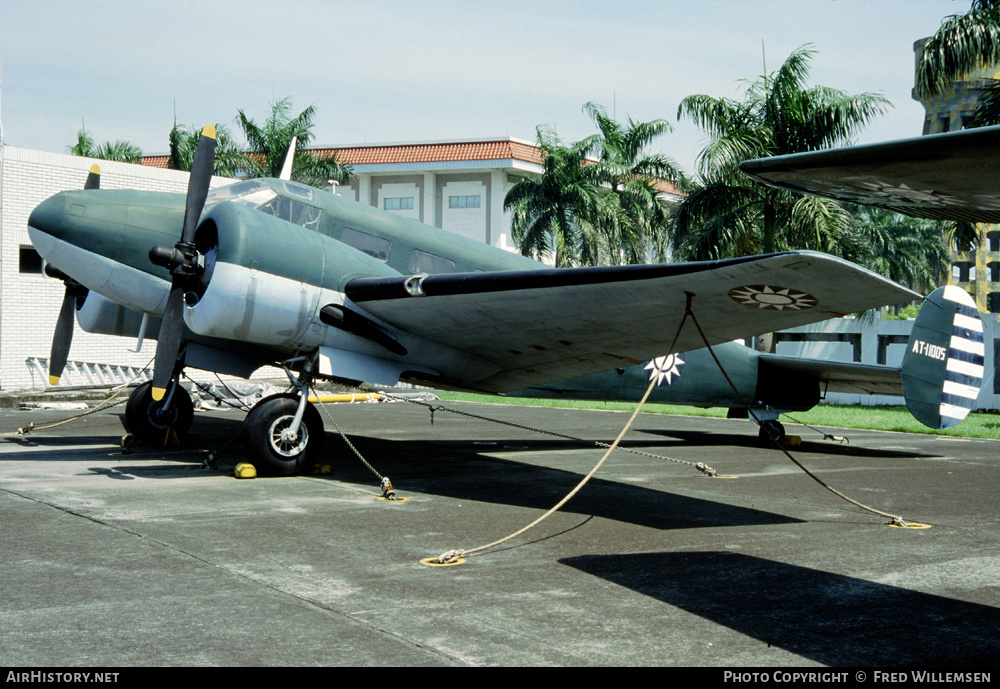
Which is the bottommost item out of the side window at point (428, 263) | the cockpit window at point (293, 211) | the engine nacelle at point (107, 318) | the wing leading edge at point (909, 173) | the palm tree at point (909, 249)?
the engine nacelle at point (107, 318)

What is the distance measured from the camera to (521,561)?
6234 millimetres

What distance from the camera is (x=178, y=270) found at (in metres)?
9.46

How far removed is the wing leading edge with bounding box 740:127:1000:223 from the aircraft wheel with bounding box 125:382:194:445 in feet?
37.7

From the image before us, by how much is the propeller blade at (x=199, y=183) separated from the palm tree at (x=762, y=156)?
1705 centimetres

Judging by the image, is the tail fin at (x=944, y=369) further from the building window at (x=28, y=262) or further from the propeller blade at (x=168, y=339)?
the building window at (x=28, y=262)

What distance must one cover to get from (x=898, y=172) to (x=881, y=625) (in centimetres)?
292

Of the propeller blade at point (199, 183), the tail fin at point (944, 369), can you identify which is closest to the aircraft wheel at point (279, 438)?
the propeller blade at point (199, 183)

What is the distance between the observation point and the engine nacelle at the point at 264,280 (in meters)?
9.30

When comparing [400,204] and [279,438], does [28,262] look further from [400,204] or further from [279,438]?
[400,204]

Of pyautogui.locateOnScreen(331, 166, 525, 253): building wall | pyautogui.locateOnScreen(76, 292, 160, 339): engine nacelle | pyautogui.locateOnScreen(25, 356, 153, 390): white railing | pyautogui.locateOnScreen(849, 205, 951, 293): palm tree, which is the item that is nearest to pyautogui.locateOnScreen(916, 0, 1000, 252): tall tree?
pyautogui.locateOnScreen(76, 292, 160, 339): engine nacelle

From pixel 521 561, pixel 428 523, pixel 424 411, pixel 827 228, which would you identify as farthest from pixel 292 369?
pixel 827 228

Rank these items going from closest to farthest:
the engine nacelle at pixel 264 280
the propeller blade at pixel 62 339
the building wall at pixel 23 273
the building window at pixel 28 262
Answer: the engine nacelle at pixel 264 280
the propeller blade at pixel 62 339
the building wall at pixel 23 273
the building window at pixel 28 262

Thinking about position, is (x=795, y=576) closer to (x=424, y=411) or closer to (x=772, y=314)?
(x=772, y=314)

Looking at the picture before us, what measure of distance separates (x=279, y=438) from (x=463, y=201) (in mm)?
40989
